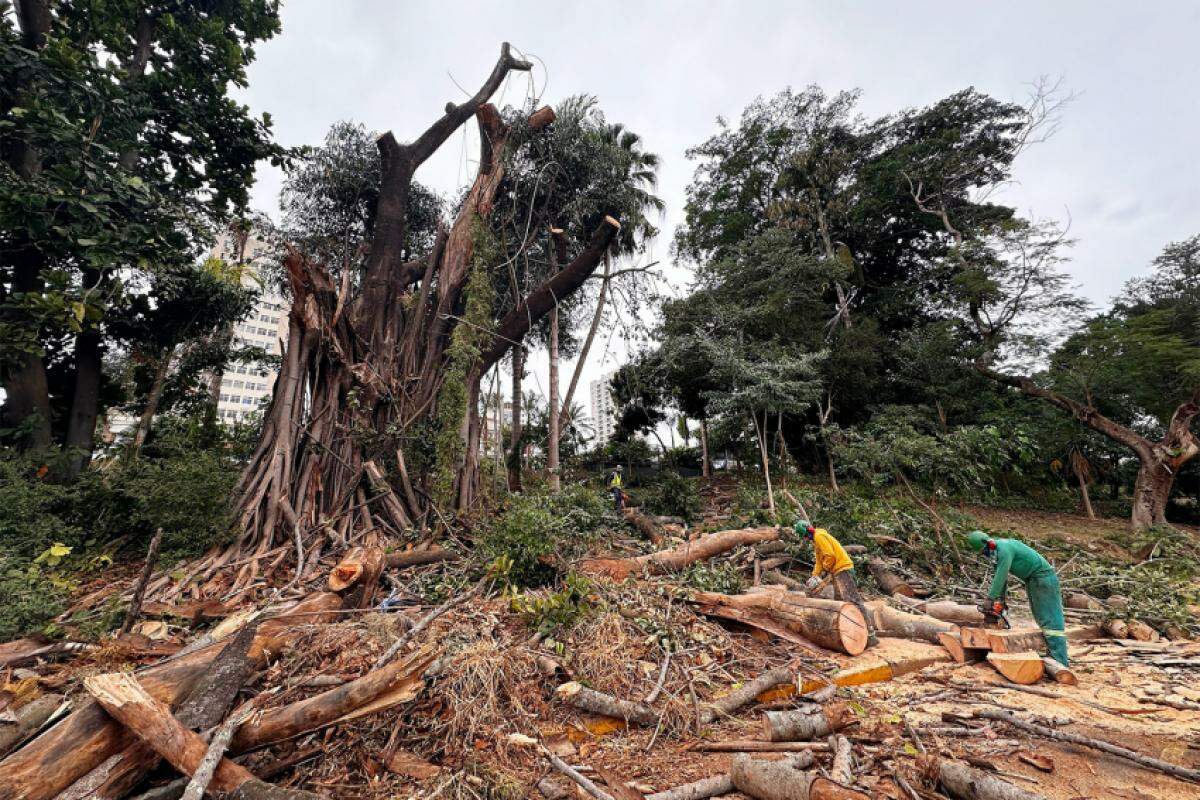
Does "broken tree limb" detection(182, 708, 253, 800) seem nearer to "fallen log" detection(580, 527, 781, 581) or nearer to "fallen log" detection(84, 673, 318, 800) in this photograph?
"fallen log" detection(84, 673, 318, 800)

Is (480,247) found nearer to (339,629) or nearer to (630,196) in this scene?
(630,196)

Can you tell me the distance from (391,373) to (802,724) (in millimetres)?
7513

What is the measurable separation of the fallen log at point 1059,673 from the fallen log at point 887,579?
2.42m

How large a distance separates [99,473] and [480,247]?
263 inches

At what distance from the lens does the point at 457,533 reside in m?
6.69

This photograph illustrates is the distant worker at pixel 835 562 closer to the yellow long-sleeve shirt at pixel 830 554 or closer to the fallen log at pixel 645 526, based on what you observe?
the yellow long-sleeve shirt at pixel 830 554

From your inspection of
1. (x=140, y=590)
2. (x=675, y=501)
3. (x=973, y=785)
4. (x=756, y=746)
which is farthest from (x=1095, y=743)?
(x=675, y=501)

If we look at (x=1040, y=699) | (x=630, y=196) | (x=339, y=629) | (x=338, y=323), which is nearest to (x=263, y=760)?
(x=339, y=629)

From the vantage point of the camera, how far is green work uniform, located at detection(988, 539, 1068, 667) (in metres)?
4.22

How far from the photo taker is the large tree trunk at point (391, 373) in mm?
6535

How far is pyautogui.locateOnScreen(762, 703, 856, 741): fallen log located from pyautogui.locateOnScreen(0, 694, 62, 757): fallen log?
12.9 ft

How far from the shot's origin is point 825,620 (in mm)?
3914

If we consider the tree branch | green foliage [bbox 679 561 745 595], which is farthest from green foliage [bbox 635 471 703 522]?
the tree branch

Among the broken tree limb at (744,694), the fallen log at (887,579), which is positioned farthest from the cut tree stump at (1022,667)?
the fallen log at (887,579)
